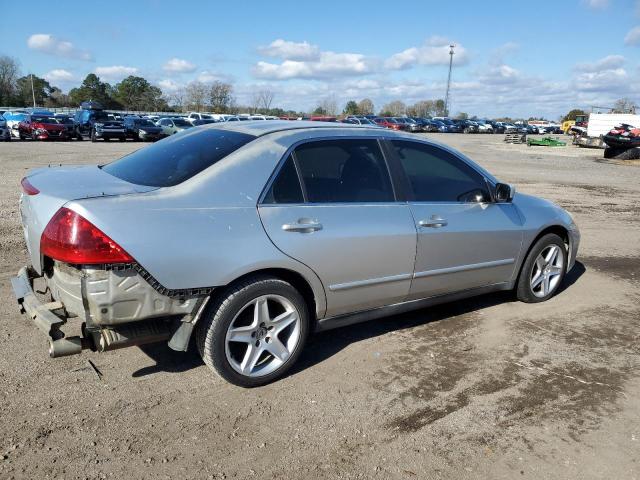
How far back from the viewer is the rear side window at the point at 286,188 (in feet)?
11.3

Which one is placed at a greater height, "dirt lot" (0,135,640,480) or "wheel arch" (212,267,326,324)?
"wheel arch" (212,267,326,324)

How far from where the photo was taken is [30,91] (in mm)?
91312

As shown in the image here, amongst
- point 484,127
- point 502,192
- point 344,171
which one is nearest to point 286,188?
point 344,171

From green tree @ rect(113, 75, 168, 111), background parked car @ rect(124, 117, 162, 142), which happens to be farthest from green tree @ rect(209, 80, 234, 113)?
background parked car @ rect(124, 117, 162, 142)

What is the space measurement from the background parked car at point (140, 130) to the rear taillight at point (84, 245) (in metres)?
30.7

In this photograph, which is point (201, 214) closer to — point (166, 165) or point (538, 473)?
point (166, 165)

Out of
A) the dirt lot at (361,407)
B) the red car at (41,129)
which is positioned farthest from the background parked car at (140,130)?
the dirt lot at (361,407)

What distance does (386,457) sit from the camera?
2.83 meters

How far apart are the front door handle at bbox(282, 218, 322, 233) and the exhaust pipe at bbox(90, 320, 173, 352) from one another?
0.94 metres

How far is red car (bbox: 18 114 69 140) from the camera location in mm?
30359

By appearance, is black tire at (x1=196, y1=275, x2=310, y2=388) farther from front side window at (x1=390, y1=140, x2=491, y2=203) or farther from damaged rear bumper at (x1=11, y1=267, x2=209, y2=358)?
front side window at (x1=390, y1=140, x2=491, y2=203)

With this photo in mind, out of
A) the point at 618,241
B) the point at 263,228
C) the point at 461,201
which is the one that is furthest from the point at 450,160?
the point at 618,241

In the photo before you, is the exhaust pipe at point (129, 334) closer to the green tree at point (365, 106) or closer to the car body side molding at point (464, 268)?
the car body side molding at point (464, 268)

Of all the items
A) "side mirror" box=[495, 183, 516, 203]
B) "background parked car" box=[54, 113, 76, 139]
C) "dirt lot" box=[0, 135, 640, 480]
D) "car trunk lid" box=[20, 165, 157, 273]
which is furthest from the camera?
"background parked car" box=[54, 113, 76, 139]
